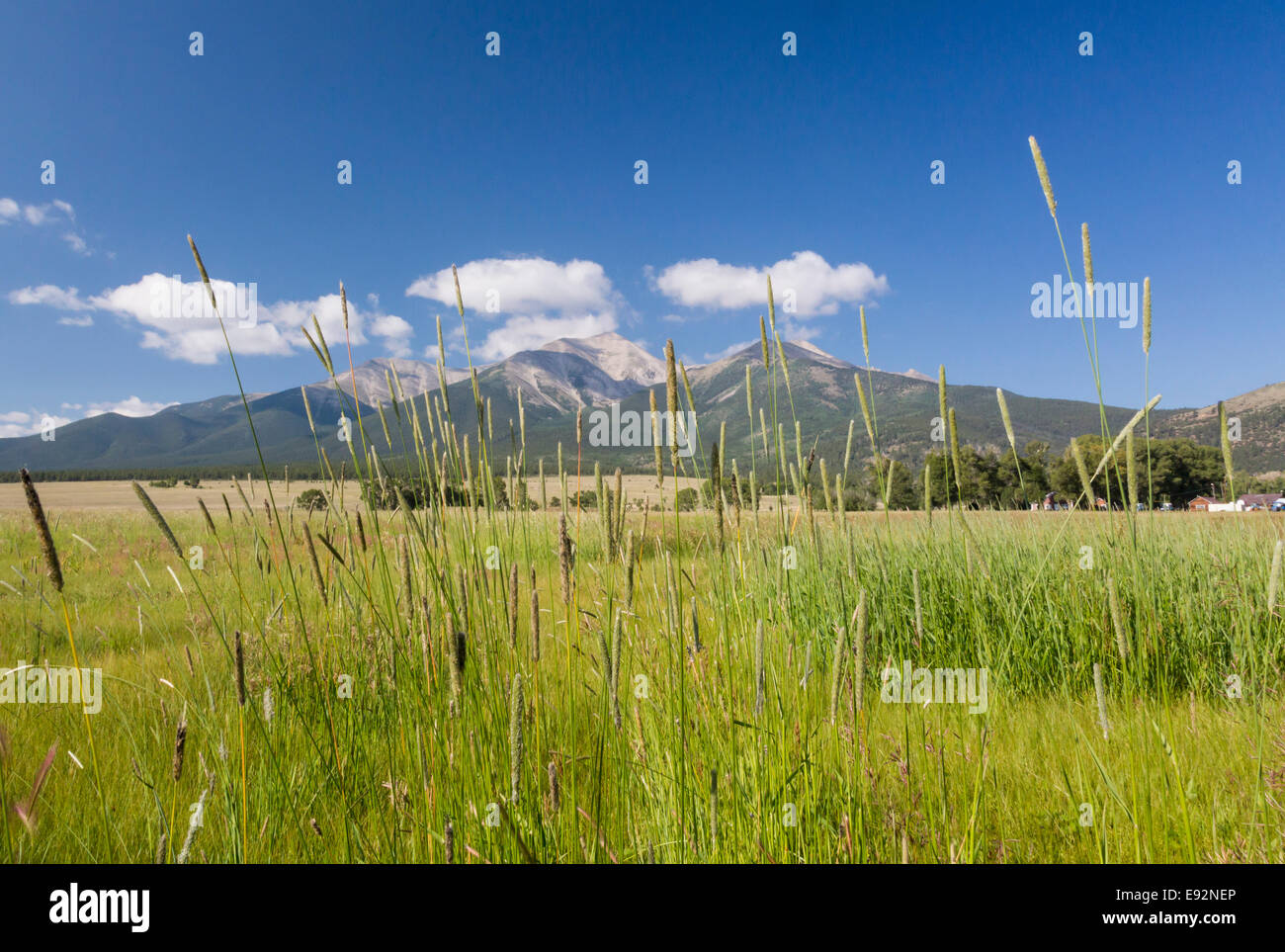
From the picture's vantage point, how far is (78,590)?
5832mm

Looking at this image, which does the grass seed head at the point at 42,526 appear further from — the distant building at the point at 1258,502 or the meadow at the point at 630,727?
the distant building at the point at 1258,502

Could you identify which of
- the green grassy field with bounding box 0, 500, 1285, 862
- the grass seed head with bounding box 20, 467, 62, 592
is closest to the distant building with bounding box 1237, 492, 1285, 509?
the green grassy field with bounding box 0, 500, 1285, 862

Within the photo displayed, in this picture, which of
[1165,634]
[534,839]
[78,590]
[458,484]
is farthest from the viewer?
[78,590]

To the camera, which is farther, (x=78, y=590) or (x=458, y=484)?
(x=78, y=590)

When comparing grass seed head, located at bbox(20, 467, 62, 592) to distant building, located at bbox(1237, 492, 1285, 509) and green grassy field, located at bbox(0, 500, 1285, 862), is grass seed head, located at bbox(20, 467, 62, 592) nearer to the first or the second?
green grassy field, located at bbox(0, 500, 1285, 862)

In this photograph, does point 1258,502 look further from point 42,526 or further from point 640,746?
point 42,526

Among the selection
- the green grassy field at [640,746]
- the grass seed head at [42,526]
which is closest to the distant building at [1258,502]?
the green grassy field at [640,746]

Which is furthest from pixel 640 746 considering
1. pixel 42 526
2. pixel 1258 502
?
pixel 1258 502

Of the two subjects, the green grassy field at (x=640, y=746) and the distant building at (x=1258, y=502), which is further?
the distant building at (x=1258, y=502)

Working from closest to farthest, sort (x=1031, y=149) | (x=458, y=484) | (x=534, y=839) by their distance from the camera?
(x=534, y=839)
(x=1031, y=149)
(x=458, y=484)

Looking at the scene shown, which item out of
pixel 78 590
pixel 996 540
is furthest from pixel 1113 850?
pixel 78 590

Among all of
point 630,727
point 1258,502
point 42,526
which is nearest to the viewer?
point 42,526

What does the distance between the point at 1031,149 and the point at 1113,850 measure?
6.84ft
